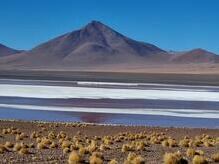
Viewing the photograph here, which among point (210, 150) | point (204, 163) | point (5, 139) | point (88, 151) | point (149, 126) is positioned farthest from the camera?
point (149, 126)

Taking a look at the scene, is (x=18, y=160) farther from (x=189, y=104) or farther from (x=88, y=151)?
(x=189, y=104)

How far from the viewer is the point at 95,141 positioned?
19.9 m

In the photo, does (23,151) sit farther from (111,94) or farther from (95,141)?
(111,94)

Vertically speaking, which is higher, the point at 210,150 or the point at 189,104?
the point at 189,104

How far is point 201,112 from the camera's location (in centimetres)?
3675

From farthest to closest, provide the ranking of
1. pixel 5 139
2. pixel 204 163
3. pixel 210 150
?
pixel 5 139
pixel 210 150
pixel 204 163

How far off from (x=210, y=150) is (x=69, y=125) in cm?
1151

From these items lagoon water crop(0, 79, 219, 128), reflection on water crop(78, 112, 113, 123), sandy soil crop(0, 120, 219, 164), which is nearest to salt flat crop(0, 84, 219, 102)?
lagoon water crop(0, 79, 219, 128)

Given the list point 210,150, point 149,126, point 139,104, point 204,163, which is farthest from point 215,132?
point 139,104

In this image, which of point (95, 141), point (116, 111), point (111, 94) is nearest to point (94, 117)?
point (116, 111)

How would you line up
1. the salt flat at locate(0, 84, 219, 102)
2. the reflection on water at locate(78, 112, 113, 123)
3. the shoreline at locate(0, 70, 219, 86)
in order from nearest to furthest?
1. the reflection on water at locate(78, 112, 113, 123)
2. the salt flat at locate(0, 84, 219, 102)
3. the shoreline at locate(0, 70, 219, 86)

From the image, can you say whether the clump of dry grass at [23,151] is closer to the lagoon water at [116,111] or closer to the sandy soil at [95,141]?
the sandy soil at [95,141]

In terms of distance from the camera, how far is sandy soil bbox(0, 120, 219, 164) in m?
15.2

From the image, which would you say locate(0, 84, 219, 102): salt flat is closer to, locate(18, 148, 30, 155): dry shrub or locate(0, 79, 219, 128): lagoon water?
locate(0, 79, 219, 128): lagoon water
